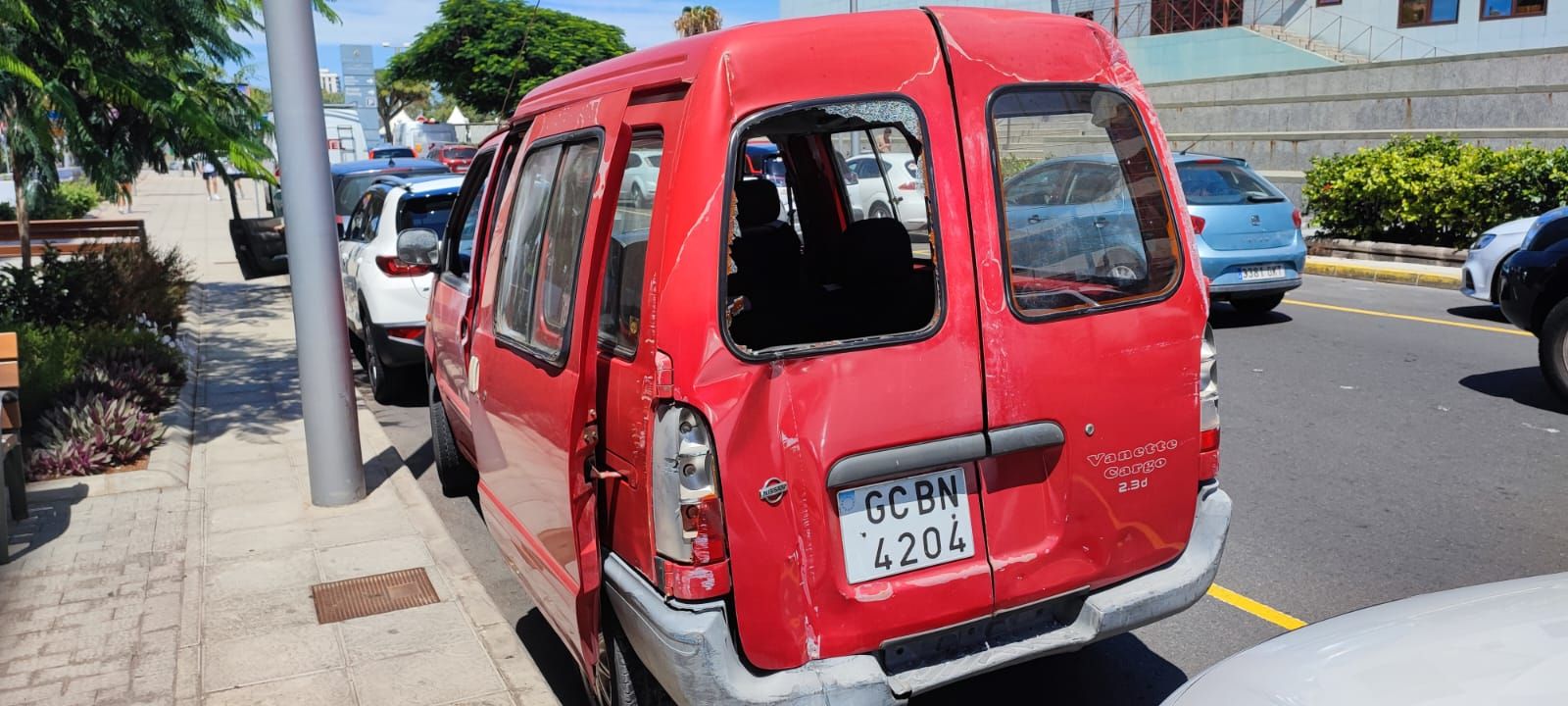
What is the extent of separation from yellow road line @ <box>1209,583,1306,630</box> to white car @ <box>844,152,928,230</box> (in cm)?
197

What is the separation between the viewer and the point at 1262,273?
11.1m

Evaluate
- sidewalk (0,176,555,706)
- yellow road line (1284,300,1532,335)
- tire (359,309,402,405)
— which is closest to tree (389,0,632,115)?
yellow road line (1284,300,1532,335)

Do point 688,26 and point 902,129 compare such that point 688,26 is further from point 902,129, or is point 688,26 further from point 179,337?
point 902,129

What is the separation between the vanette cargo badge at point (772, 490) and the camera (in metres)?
2.99

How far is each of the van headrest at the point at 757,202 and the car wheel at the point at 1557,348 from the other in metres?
5.58

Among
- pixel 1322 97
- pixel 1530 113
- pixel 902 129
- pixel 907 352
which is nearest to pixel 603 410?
pixel 907 352

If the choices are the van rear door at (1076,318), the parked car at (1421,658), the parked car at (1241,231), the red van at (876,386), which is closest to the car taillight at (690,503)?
the red van at (876,386)

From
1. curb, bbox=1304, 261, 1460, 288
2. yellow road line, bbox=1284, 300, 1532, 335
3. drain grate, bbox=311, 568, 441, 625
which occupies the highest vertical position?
curb, bbox=1304, 261, 1460, 288

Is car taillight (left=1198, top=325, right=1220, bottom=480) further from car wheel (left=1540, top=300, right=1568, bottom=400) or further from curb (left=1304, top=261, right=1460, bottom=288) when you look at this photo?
curb (left=1304, top=261, right=1460, bottom=288)

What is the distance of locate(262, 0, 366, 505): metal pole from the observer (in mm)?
5848

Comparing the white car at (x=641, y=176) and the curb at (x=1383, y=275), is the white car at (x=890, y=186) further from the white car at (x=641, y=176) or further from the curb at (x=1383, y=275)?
the curb at (x=1383, y=275)

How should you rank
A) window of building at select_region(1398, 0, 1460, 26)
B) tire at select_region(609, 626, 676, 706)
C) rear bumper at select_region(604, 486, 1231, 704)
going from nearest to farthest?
rear bumper at select_region(604, 486, 1231, 704), tire at select_region(609, 626, 676, 706), window of building at select_region(1398, 0, 1460, 26)

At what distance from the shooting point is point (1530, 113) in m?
20.0

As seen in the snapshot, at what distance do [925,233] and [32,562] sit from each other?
4.42 meters
